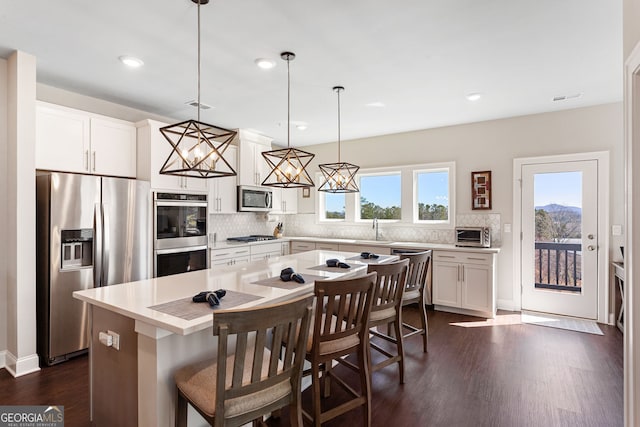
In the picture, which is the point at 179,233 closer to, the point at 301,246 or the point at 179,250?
the point at 179,250

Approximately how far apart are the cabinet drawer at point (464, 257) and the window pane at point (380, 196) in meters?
1.14

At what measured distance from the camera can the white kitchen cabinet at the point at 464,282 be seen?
4.38 metres

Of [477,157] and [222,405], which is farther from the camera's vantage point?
[477,157]

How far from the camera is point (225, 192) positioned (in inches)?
198

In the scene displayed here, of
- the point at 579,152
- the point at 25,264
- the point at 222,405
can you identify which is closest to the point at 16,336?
the point at 25,264

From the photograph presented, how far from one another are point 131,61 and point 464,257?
4.40 m

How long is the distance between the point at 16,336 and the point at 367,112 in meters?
4.32

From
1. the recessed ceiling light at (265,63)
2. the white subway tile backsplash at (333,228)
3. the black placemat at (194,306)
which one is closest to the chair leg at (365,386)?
the black placemat at (194,306)

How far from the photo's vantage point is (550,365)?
3.05 metres

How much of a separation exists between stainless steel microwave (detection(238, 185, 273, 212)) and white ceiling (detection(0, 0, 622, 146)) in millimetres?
1384

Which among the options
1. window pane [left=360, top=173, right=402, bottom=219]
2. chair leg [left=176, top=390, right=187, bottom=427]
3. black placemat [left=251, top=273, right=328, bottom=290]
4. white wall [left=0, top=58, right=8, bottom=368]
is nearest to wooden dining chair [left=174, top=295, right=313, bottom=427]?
chair leg [left=176, top=390, right=187, bottom=427]

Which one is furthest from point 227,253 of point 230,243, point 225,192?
point 225,192

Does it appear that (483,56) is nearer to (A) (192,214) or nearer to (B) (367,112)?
(B) (367,112)

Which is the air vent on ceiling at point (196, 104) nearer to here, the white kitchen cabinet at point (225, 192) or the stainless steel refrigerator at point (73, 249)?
the white kitchen cabinet at point (225, 192)
